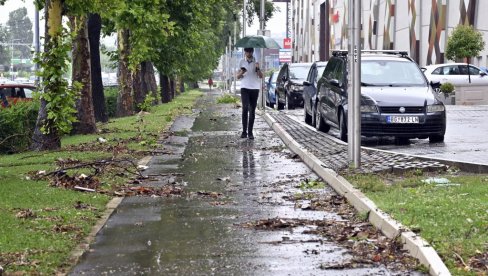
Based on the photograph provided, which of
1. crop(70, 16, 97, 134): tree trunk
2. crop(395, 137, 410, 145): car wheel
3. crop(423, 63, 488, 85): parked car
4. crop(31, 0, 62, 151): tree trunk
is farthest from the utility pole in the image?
crop(423, 63, 488, 85): parked car

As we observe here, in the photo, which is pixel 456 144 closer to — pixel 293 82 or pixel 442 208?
pixel 442 208

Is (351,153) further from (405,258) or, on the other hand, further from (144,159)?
(405,258)

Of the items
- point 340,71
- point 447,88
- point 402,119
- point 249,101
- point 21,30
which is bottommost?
point 447,88

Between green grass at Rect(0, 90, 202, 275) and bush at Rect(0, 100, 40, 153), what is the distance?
352 centimetres

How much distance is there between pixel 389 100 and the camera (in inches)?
682

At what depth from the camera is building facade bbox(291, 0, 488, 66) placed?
4666 cm

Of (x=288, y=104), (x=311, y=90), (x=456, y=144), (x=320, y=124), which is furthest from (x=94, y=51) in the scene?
(x=456, y=144)

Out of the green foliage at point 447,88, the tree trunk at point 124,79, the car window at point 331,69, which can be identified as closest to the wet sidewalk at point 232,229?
the car window at point 331,69

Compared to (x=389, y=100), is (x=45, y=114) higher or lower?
lower

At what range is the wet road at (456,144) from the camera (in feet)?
48.2

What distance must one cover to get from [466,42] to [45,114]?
95.8 ft

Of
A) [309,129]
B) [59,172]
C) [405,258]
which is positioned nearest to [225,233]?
[405,258]

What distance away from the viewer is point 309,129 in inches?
877

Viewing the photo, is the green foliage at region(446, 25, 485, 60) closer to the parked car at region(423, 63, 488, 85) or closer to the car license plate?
the parked car at region(423, 63, 488, 85)
